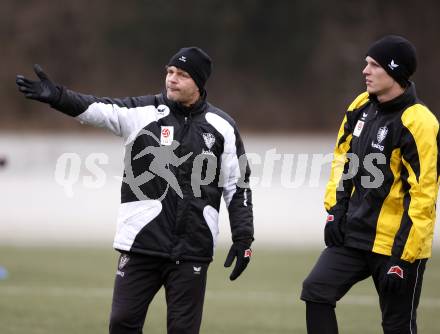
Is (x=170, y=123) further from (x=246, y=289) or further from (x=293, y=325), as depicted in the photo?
(x=246, y=289)

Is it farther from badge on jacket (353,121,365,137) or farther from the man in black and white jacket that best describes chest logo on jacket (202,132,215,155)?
badge on jacket (353,121,365,137)

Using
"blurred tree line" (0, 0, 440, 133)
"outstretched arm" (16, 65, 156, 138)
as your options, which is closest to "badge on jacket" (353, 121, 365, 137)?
"outstretched arm" (16, 65, 156, 138)

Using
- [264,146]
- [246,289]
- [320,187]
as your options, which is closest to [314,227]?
[320,187]

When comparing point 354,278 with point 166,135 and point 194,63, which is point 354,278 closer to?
point 166,135

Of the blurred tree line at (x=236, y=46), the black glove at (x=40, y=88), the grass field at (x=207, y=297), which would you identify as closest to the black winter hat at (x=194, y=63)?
the black glove at (x=40, y=88)

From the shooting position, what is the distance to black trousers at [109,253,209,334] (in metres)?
5.23

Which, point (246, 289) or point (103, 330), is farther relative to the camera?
point (246, 289)

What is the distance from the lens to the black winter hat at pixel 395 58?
5.28 meters

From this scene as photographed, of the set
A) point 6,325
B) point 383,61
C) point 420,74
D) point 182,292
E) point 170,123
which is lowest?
point 6,325

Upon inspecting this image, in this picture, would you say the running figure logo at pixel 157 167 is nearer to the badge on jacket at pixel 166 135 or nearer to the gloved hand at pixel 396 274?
the badge on jacket at pixel 166 135

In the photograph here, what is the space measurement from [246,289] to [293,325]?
1.88 m

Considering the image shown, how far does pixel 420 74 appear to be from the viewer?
2445 centimetres

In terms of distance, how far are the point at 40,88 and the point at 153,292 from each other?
129cm

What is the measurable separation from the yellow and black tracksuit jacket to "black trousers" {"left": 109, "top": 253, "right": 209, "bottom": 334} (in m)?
0.89
